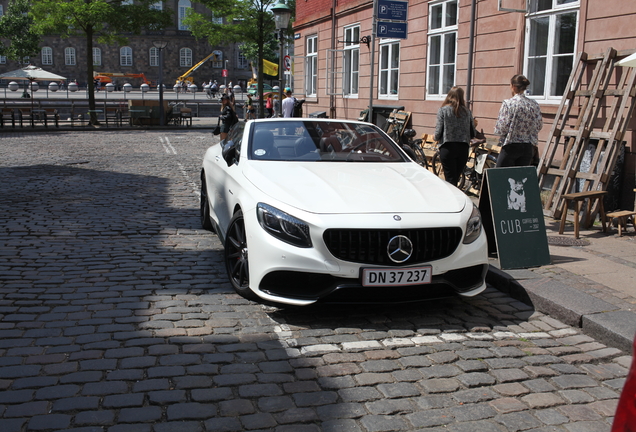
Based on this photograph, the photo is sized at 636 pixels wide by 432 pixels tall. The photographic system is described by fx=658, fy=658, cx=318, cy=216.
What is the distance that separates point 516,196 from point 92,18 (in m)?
24.5

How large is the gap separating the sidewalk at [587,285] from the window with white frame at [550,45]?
152 inches

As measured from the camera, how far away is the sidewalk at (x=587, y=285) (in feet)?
15.8

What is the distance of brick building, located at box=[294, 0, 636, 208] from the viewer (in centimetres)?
984

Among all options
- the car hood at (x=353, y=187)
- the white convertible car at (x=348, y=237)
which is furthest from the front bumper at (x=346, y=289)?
the car hood at (x=353, y=187)

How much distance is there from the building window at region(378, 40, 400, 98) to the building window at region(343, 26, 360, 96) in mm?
1779

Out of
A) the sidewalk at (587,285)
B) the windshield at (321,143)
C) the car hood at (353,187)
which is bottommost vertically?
the sidewalk at (587,285)

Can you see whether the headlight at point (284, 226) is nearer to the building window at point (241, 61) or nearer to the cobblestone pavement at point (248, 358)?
A: the cobblestone pavement at point (248, 358)

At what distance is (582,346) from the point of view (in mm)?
4637

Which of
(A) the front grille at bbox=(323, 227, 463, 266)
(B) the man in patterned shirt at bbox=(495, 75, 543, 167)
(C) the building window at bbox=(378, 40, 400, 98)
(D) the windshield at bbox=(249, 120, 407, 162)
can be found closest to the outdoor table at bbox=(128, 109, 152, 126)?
(C) the building window at bbox=(378, 40, 400, 98)

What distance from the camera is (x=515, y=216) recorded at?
645cm

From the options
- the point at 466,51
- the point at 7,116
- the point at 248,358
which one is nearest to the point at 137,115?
the point at 7,116

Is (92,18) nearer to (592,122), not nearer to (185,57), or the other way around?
(592,122)

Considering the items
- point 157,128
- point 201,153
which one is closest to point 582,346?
point 201,153

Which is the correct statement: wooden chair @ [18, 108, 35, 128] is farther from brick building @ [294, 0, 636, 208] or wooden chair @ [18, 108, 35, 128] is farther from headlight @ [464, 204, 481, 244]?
headlight @ [464, 204, 481, 244]
